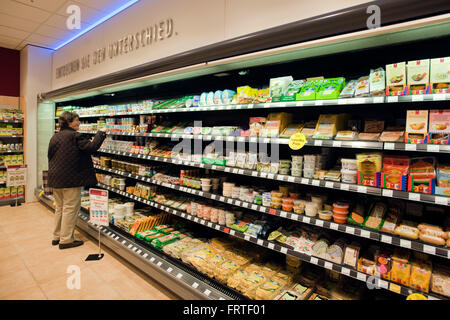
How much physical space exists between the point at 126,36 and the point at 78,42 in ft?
7.31

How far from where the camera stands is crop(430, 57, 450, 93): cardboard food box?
157cm

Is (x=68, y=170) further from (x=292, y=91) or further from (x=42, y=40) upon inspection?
(x=42, y=40)

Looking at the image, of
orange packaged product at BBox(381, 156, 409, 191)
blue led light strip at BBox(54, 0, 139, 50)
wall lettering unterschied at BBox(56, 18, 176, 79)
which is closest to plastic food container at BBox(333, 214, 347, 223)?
orange packaged product at BBox(381, 156, 409, 191)

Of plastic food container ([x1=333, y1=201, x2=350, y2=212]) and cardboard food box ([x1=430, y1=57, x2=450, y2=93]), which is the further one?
plastic food container ([x1=333, y1=201, x2=350, y2=212])

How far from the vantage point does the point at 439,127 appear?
1.63 metres

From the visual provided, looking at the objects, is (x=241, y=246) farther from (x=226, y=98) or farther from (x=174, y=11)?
(x=174, y=11)

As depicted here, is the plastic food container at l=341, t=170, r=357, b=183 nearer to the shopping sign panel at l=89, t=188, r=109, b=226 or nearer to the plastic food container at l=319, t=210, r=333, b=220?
the plastic food container at l=319, t=210, r=333, b=220

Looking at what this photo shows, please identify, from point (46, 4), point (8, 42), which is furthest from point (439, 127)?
point (8, 42)

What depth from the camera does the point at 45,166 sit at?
6547 millimetres

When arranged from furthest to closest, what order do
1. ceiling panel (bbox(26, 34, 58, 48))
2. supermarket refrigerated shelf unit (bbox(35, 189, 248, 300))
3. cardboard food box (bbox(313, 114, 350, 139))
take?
1. ceiling panel (bbox(26, 34, 58, 48))
2. supermarket refrigerated shelf unit (bbox(35, 189, 248, 300))
3. cardboard food box (bbox(313, 114, 350, 139))

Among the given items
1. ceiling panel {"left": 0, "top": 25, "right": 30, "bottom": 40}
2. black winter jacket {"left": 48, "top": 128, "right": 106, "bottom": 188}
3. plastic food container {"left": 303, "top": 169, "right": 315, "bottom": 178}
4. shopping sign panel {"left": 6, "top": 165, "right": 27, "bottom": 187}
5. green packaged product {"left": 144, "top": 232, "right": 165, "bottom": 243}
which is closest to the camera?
plastic food container {"left": 303, "top": 169, "right": 315, "bottom": 178}

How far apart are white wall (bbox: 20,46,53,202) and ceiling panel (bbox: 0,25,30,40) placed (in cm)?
61

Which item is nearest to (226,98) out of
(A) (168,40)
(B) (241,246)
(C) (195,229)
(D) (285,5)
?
(D) (285,5)

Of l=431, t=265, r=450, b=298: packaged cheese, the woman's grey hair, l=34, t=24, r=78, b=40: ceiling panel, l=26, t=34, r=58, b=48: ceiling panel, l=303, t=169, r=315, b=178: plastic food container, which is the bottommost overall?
l=431, t=265, r=450, b=298: packaged cheese
